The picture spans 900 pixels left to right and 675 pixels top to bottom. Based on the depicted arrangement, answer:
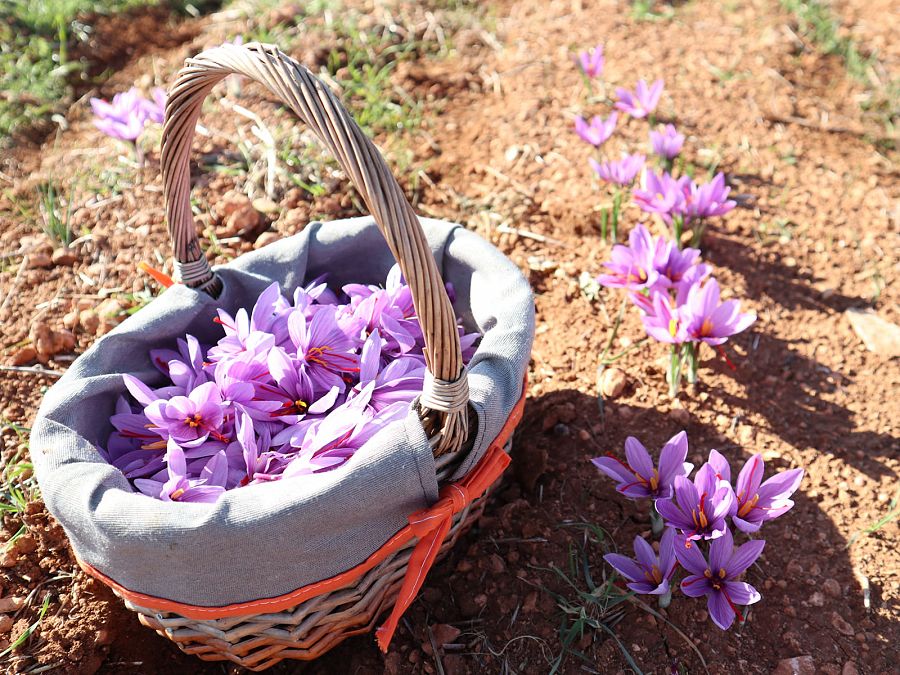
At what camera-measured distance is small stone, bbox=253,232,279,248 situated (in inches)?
76.1

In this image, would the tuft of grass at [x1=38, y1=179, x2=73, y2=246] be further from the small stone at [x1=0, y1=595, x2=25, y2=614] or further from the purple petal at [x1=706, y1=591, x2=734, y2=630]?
the purple petal at [x1=706, y1=591, x2=734, y2=630]

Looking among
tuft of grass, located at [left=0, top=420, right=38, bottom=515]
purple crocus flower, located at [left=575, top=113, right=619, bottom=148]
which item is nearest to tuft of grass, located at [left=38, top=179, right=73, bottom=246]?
tuft of grass, located at [left=0, top=420, right=38, bottom=515]

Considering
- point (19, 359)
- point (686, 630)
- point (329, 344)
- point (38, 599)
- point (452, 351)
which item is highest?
point (452, 351)

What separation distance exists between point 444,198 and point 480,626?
4.16 feet

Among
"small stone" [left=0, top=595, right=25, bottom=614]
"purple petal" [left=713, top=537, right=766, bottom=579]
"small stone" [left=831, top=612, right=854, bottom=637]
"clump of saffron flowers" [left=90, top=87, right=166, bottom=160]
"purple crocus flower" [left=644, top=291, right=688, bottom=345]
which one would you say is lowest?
"small stone" [left=831, top=612, right=854, bottom=637]

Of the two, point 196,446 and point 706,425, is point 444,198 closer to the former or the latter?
point 706,425

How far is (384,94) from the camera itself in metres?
2.54

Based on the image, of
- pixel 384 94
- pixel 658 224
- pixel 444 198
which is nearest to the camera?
pixel 658 224

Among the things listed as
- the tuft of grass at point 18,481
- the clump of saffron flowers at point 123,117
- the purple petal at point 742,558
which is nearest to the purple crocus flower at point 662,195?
the purple petal at point 742,558

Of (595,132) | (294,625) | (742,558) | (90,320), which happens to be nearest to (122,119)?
(90,320)

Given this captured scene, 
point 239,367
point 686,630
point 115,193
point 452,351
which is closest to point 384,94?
point 115,193

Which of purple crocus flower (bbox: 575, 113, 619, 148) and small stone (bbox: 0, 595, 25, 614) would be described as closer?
small stone (bbox: 0, 595, 25, 614)

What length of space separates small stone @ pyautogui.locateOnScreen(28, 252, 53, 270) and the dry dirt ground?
2 cm

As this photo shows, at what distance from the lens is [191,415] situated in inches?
48.4
